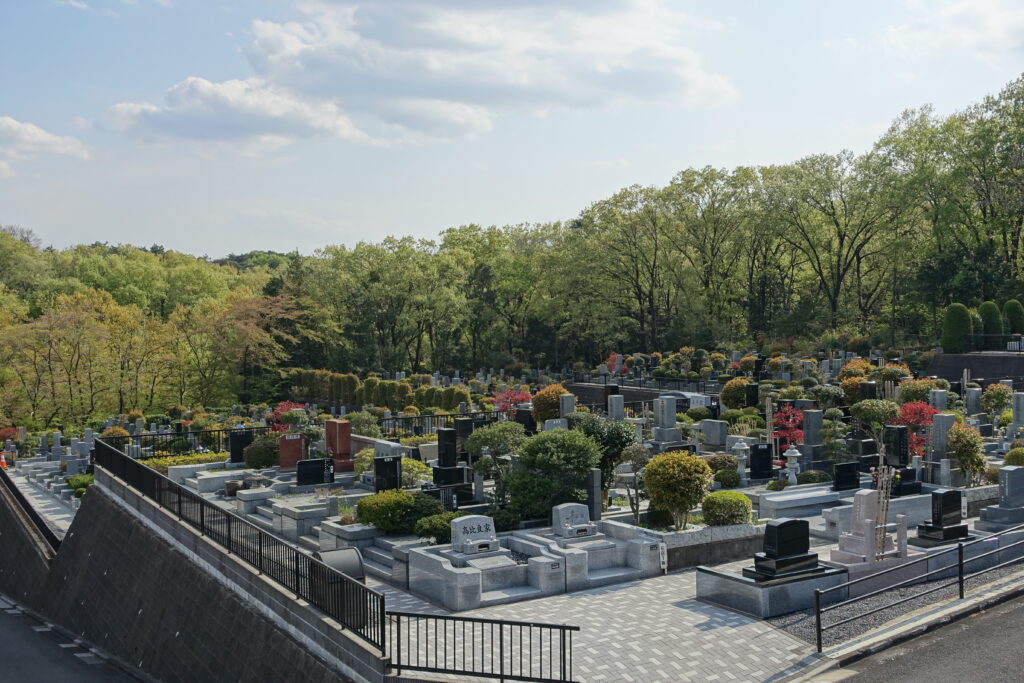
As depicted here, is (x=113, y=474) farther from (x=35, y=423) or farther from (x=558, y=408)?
(x=35, y=423)

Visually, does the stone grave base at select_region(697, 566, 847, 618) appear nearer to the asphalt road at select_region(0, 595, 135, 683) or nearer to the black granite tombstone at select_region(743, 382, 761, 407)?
the asphalt road at select_region(0, 595, 135, 683)

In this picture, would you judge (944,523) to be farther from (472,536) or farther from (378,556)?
(378,556)

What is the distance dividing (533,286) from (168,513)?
46.7 m

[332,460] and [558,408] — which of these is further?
[558,408]

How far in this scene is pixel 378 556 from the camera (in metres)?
17.0

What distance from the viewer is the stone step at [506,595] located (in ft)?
47.9

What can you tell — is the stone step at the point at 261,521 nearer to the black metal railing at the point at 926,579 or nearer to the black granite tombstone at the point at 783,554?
the black granite tombstone at the point at 783,554

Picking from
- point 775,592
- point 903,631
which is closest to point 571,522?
point 775,592

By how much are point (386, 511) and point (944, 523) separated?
1038cm

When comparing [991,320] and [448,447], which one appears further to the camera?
[991,320]

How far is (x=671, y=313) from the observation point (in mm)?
59656

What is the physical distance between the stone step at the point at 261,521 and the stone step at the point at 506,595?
742 cm

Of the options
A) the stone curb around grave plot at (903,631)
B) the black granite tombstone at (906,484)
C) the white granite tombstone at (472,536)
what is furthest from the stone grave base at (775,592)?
the black granite tombstone at (906,484)

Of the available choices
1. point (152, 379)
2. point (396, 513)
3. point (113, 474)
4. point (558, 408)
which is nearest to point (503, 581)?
point (396, 513)
